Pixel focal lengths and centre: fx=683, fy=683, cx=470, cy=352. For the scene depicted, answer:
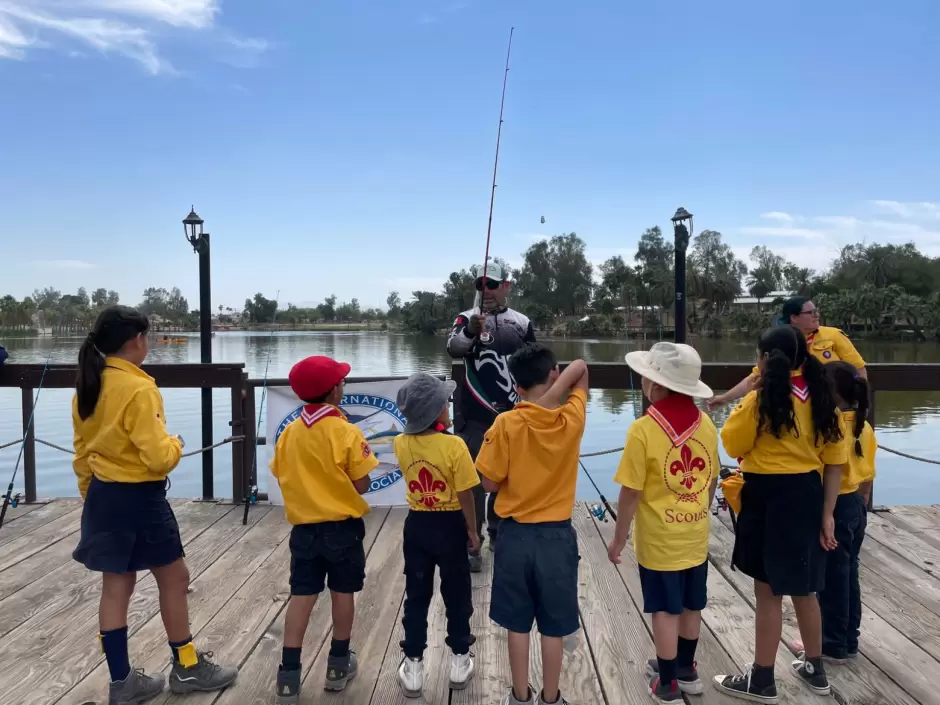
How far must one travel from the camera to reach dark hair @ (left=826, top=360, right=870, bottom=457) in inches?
95.9

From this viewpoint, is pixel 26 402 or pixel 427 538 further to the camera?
pixel 26 402

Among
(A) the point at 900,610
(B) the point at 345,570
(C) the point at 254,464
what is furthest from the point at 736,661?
(C) the point at 254,464

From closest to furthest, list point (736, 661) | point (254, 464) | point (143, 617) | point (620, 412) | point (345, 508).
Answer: point (345, 508) → point (736, 661) → point (143, 617) → point (254, 464) → point (620, 412)

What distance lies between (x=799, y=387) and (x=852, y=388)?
0.94ft

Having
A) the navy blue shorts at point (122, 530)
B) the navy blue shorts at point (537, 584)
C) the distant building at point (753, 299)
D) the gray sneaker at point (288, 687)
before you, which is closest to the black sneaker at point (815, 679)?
the navy blue shorts at point (537, 584)

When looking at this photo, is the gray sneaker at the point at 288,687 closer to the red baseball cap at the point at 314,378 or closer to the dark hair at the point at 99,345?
the red baseball cap at the point at 314,378

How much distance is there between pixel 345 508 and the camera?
7.77 ft

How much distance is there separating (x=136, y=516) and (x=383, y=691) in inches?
41.6

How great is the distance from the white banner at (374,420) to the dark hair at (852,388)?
2862mm

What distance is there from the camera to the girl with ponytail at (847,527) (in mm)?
2455

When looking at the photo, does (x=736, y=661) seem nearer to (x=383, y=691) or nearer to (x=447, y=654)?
(x=447, y=654)

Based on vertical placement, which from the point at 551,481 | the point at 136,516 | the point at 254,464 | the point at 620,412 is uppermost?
the point at 551,481

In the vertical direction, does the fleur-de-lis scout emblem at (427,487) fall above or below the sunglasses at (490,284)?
below

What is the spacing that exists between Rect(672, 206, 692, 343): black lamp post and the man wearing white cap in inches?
136
